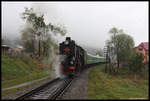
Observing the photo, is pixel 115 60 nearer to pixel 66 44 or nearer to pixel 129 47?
pixel 129 47

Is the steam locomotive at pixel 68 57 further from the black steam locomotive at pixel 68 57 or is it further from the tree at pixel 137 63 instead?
the tree at pixel 137 63

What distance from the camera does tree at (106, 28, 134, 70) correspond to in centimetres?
5244

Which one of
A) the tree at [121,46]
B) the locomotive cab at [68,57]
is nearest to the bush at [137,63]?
the tree at [121,46]

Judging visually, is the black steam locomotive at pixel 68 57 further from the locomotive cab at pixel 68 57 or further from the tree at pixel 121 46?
the tree at pixel 121 46

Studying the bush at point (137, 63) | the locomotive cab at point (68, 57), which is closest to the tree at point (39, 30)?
the locomotive cab at point (68, 57)

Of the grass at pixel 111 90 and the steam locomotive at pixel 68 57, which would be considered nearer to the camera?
the grass at pixel 111 90

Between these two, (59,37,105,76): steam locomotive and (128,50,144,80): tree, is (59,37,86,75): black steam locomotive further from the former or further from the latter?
(128,50,144,80): tree

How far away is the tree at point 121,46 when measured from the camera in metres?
52.4

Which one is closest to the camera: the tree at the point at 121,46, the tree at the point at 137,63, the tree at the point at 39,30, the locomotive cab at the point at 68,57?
the locomotive cab at the point at 68,57

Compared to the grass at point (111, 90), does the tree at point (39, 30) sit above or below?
above

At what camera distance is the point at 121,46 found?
2127 inches

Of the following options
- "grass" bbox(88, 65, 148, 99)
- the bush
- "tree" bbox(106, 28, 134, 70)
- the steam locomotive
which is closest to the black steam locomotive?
the steam locomotive

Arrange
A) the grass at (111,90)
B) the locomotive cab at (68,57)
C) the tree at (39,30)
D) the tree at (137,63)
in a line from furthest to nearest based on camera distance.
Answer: the tree at (137,63) < the tree at (39,30) < the locomotive cab at (68,57) < the grass at (111,90)

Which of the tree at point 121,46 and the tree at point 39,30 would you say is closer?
the tree at point 39,30
